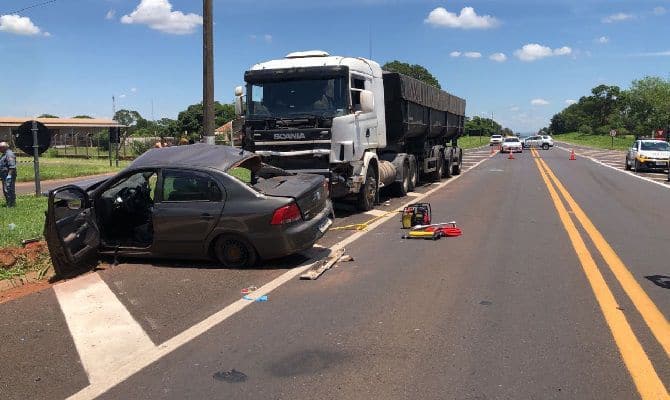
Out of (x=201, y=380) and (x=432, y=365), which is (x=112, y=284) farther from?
(x=432, y=365)

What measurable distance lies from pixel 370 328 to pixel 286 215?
2.51 m

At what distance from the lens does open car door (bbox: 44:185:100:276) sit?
685 cm

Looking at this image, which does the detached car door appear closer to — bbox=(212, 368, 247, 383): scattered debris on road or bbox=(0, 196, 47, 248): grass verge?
bbox=(0, 196, 47, 248): grass verge

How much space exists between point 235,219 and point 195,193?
0.67 m

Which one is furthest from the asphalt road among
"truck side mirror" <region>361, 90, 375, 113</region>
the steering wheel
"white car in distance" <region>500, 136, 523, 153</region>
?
"white car in distance" <region>500, 136, 523, 153</region>

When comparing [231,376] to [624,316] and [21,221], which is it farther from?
[21,221]

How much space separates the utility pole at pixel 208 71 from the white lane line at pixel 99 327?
8222 mm

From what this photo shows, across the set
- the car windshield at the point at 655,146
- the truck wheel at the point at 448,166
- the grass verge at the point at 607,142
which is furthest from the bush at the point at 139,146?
the grass verge at the point at 607,142

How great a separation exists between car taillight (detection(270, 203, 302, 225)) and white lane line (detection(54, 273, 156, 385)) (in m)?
2.03

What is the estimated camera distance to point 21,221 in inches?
404

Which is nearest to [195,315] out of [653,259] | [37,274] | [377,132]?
[37,274]

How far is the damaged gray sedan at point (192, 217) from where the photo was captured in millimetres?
7223

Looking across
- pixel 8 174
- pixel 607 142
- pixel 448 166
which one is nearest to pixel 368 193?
pixel 8 174

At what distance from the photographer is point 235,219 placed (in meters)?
7.26
